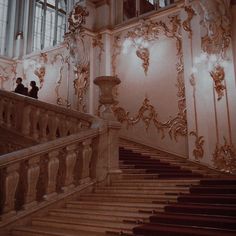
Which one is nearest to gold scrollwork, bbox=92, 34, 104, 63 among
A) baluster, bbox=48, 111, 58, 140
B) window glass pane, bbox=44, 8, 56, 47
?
window glass pane, bbox=44, 8, 56, 47

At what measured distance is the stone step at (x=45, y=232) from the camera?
3420 millimetres

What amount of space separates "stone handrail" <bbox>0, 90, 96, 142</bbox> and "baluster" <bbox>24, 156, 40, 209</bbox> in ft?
6.82

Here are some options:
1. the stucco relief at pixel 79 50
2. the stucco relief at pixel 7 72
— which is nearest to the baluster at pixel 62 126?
the stucco relief at pixel 79 50

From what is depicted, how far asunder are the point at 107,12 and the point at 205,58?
422 cm

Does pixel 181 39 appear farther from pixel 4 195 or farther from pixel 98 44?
pixel 4 195

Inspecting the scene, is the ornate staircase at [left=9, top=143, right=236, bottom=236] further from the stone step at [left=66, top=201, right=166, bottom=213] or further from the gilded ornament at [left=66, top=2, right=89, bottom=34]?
the gilded ornament at [left=66, top=2, right=89, bottom=34]

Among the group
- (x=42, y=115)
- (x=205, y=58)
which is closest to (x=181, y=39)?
(x=205, y=58)

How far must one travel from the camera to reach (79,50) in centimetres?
1091

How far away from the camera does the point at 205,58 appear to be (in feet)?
26.5

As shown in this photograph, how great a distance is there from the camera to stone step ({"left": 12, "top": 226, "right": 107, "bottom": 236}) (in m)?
3.42

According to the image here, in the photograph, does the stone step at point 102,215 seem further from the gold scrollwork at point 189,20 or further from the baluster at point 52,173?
the gold scrollwork at point 189,20

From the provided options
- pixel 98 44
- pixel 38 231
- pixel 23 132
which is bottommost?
pixel 38 231

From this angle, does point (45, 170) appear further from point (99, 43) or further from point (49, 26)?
point (49, 26)

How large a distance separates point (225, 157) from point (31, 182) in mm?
4773
